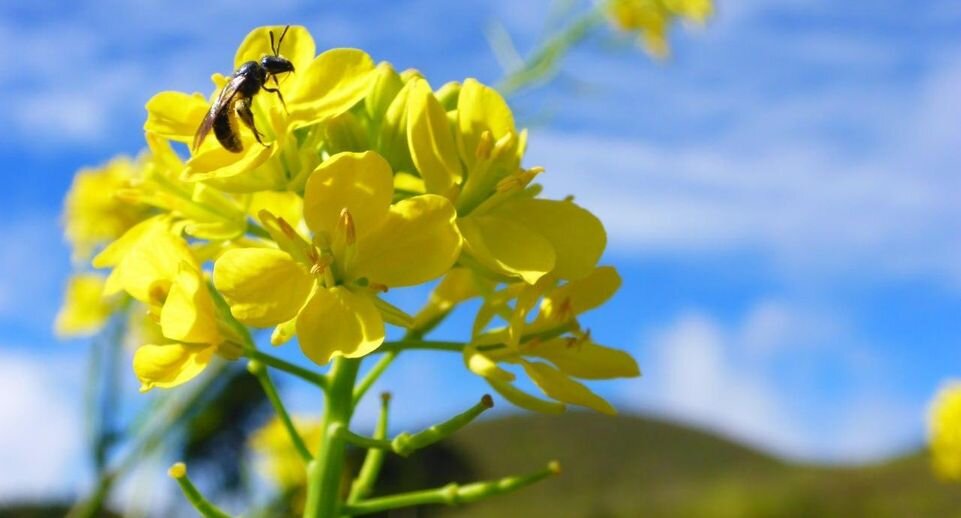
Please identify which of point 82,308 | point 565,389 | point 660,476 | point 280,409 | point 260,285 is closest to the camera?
point 260,285

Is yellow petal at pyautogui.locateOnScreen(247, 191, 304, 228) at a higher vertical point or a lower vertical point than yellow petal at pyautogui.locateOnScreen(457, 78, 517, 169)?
lower

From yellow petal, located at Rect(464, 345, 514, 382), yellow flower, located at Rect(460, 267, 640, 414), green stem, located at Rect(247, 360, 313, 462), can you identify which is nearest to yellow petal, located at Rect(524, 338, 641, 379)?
yellow flower, located at Rect(460, 267, 640, 414)

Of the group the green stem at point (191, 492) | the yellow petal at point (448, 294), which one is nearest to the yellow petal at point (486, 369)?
the yellow petal at point (448, 294)

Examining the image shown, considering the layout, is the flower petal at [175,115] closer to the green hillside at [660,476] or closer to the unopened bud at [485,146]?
the unopened bud at [485,146]

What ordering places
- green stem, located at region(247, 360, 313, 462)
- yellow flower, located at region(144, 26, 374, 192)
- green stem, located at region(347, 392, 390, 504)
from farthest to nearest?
green stem, located at region(347, 392, 390, 504) < green stem, located at region(247, 360, 313, 462) < yellow flower, located at region(144, 26, 374, 192)

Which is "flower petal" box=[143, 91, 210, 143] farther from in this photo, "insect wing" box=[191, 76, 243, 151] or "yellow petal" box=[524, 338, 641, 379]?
"yellow petal" box=[524, 338, 641, 379]

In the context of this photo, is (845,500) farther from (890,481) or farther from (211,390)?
(211,390)

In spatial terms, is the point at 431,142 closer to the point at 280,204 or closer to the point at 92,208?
the point at 280,204

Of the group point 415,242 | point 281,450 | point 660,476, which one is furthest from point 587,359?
point 660,476
